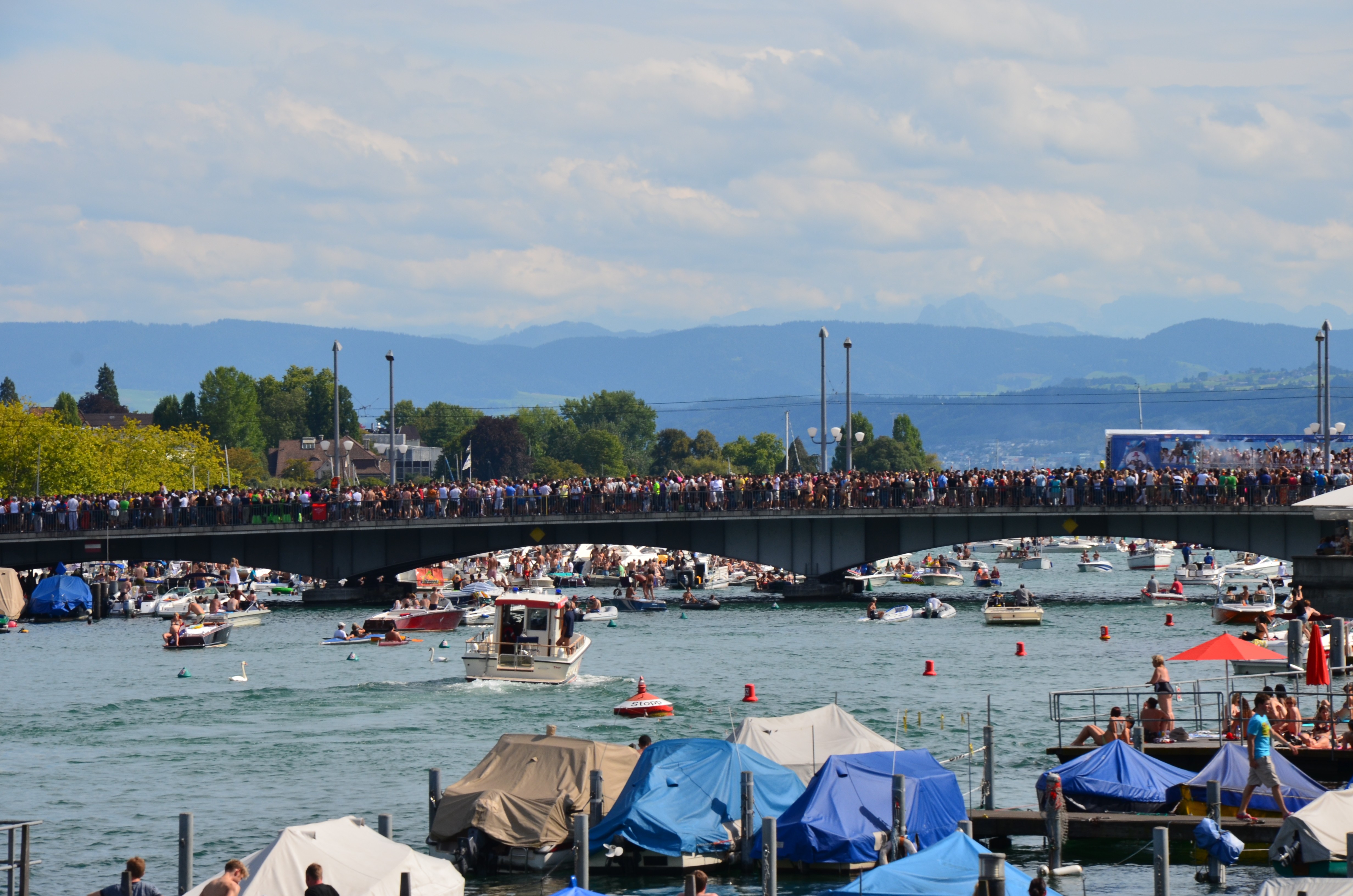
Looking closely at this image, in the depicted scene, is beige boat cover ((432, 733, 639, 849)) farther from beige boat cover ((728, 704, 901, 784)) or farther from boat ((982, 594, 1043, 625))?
boat ((982, 594, 1043, 625))

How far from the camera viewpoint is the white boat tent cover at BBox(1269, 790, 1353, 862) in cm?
2706

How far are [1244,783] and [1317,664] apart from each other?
994 centimetres

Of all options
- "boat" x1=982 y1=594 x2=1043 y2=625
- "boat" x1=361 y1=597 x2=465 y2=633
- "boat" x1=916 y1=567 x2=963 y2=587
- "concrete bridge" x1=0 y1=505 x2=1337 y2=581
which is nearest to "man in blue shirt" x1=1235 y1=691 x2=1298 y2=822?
"boat" x1=982 y1=594 x2=1043 y2=625

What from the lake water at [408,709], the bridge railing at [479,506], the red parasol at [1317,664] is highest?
the bridge railing at [479,506]

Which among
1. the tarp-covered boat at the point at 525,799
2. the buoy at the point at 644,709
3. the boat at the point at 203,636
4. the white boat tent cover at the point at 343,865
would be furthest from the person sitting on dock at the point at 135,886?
the boat at the point at 203,636

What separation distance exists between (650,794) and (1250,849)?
10.4m

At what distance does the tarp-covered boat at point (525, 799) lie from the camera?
31172 millimetres

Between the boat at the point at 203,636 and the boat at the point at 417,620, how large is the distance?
5.98 metres

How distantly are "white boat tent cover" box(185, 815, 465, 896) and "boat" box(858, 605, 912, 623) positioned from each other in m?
54.5

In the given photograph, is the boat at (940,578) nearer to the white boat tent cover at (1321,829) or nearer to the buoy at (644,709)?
the buoy at (644,709)

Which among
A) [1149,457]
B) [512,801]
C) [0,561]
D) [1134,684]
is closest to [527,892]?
[512,801]

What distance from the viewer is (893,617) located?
3145 inches

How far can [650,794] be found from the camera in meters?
30.7

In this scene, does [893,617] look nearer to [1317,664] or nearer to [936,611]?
[936,611]
